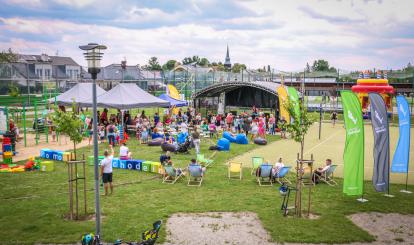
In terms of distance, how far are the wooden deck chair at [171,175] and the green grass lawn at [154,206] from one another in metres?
0.30

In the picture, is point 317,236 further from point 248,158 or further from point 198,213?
point 248,158

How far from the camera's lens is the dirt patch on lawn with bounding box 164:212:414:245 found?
30.6 feet

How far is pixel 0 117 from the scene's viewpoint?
23.0 metres

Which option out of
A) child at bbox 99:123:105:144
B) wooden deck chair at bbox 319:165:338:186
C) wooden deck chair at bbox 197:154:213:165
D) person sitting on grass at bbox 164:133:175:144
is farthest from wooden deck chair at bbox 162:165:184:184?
child at bbox 99:123:105:144

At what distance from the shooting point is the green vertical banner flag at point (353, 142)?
11359 millimetres

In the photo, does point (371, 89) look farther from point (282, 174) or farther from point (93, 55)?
point (93, 55)

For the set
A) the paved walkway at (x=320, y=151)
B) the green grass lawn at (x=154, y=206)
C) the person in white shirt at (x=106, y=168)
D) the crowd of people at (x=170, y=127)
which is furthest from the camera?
the crowd of people at (x=170, y=127)

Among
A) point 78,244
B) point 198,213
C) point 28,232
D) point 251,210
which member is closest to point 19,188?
point 28,232

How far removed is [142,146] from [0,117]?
8.75 metres

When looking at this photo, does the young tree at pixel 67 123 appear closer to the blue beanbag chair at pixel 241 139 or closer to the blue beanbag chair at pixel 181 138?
the blue beanbag chair at pixel 181 138

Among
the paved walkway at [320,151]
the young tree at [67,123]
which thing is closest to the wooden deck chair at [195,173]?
the paved walkway at [320,151]

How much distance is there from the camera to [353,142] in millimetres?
11438

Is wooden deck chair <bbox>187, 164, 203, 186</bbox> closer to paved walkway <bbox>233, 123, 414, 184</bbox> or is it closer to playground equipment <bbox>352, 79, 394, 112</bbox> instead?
paved walkway <bbox>233, 123, 414, 184</bbox>

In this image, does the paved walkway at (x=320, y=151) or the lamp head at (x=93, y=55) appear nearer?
the lamp head at (x=93, y=55)
